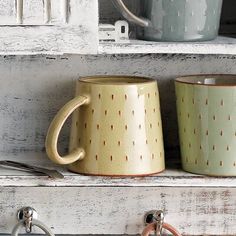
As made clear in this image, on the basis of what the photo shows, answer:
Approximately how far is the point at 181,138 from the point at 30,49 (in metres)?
0.19

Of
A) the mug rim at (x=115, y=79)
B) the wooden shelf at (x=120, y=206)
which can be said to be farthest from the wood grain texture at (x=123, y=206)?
the mug rim at (x=115, y=79)

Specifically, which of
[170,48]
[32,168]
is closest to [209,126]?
[170,48]

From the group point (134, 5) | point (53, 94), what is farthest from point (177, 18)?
point (53, 94)

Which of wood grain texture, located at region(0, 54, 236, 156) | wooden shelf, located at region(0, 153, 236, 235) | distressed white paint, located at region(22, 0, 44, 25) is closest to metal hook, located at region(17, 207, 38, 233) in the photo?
wooden shelf, located at region(0, 153, 236, 235)

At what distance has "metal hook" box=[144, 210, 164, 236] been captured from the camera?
0.81m

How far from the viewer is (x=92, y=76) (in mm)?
829

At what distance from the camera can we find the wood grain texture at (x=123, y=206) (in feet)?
2.71

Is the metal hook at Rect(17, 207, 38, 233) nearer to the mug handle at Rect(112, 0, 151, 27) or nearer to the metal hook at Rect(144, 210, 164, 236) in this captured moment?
the metal hook at Rect(144, 210, 164, 236)

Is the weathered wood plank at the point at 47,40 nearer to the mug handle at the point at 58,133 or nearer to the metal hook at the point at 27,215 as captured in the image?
the mug handle at the point at 58,133

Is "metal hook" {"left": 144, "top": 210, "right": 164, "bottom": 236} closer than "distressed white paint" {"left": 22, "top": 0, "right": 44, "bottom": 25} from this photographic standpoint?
No

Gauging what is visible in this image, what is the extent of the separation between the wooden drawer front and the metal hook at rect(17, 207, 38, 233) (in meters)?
0.19

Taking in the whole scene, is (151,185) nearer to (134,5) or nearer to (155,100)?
(155,100)

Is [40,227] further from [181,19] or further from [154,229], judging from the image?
[181,19]

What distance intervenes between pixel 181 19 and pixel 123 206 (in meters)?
0.22
